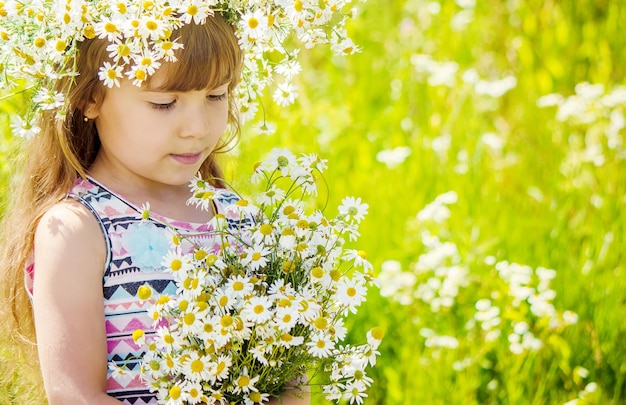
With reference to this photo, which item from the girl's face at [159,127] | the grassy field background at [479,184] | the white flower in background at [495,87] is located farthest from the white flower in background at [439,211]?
the girl's face at [159,127]

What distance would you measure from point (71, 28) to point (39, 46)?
7 cm

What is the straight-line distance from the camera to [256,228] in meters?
1.55

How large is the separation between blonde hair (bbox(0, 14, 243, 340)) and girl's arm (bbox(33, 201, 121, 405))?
114 millimetres

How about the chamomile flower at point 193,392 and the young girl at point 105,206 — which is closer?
the chamomile flower at point 193,392

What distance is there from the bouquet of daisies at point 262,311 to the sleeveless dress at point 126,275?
42mm

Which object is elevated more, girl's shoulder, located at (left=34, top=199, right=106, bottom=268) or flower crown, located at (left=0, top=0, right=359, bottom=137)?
flower crown, located at (left=0, top=0, right=359, bottom=137)

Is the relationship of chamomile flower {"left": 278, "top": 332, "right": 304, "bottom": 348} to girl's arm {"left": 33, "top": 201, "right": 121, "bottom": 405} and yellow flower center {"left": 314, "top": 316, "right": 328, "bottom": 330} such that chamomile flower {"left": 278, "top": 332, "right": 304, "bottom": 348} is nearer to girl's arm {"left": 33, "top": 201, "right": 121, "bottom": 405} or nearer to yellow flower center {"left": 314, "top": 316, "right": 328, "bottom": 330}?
yellow flower center {"left": 314, "top": 316, "right": 328, "bottom": 330}

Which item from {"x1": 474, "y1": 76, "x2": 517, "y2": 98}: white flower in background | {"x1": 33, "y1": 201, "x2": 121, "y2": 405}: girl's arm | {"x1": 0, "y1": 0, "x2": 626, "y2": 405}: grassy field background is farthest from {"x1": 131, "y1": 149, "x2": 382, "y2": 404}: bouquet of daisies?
{"x1": 474, "y1": 76, "x2": 517, "y2": 98}: white flower in background

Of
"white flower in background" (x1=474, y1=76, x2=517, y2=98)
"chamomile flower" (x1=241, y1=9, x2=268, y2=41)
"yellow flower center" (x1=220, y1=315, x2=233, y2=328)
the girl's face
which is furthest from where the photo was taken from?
"white flower in background" (x1=474, y1=76, x2=517, y2=98)

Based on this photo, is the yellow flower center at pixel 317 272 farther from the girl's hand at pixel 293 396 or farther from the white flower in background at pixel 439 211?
the white flower in background at pixel 439 211

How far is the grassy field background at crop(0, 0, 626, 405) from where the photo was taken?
2445 mm

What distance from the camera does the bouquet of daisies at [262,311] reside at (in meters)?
1.41

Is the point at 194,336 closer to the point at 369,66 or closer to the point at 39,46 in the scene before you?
the point at 39,46

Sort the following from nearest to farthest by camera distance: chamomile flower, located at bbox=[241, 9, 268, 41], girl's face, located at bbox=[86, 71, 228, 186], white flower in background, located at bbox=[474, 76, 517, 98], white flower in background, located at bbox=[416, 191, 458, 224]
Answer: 1. chamomile flower, located at bbox=[241, 9, 268, 41]
2. girl's face, located at bbox=[86, 71, 228, 186]
3. white flower in background, located at bbox=[416, 191, 458, 224]
4. white flower in background, located at bbox=[474, 76, 517, 98]
